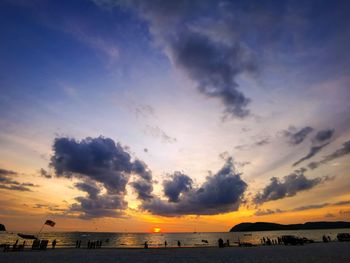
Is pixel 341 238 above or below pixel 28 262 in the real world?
above

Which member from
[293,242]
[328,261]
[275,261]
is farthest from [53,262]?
[293,242]

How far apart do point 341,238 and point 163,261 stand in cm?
6656

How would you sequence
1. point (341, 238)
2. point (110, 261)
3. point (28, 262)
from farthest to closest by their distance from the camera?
point (341, 238), point (110, 261), point (28, 262)

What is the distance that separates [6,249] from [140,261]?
32562 mm

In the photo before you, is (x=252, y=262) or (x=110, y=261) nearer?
(x=252, y=262)

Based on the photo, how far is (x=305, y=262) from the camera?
3338cm

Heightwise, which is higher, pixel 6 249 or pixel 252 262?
pixel 6 249

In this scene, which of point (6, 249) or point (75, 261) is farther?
point (6, 249)

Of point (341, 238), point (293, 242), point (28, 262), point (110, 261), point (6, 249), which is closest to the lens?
point (28, 262)

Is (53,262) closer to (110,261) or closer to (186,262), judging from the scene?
(110,261)

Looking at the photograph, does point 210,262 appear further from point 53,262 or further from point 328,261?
point 53,262

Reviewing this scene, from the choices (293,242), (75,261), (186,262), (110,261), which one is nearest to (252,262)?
(186,262)

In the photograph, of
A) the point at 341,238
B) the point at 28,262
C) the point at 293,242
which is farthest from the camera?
the point at 341,238

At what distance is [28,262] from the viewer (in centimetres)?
3556
